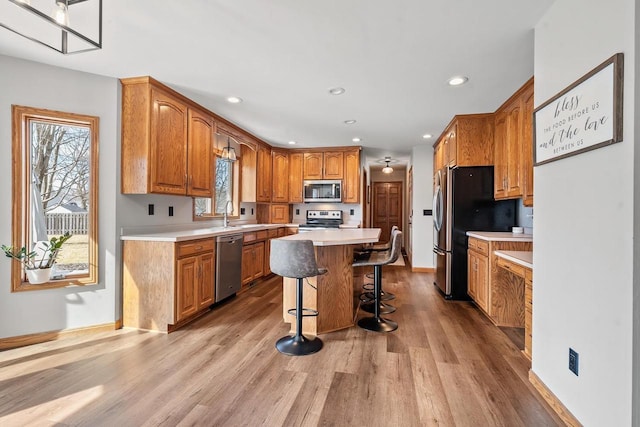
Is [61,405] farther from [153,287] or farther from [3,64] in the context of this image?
[3,64]

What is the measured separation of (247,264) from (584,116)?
3.78 m

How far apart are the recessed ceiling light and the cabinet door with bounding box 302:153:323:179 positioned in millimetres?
3121

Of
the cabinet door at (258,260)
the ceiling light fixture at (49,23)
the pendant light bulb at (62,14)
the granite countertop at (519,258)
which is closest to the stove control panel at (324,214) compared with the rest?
the cabinet door at (258,260)

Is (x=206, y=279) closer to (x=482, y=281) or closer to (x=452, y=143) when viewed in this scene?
(x=482, y=281)

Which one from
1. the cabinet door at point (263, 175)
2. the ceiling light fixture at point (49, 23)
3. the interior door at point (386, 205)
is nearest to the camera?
the ceiling light fixture at point (49, 23)

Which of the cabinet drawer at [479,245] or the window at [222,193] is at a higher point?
the window at [222,193]

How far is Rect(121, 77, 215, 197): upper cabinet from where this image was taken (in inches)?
110

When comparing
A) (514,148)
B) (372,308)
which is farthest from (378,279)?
(514,148)

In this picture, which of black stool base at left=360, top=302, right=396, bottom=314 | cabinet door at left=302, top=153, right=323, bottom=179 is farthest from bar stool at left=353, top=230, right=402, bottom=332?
cabinet door at left=302, top=153, right=323, bottom=179

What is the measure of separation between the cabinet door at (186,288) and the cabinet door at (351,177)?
318 centimetres

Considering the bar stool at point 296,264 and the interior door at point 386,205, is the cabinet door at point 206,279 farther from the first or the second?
the interior door at point 386,205

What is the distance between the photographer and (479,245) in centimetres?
329

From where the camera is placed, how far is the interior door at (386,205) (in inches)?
348

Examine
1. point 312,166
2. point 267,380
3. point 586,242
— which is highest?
point 312,166
